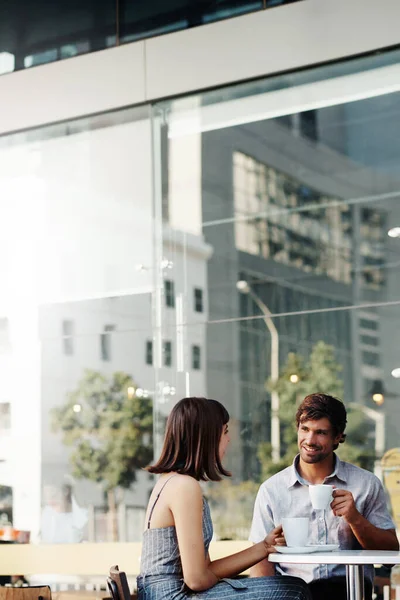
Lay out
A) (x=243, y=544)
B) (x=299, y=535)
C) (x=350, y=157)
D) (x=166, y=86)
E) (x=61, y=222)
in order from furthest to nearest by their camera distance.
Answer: (x=61, y=222)
(x=166, y=86)
(x=350, y=157)
(x=243, y=544)
(x=299, y=535)

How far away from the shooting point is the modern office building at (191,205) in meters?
6.12

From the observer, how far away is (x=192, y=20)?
6609 mm

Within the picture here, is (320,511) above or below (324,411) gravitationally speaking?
below

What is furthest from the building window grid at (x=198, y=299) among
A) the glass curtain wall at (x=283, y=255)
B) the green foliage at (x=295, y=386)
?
the green foliage at (x=295, y=386)

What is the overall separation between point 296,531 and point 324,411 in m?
0.64

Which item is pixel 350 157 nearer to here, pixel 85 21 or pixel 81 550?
pixel 85 21

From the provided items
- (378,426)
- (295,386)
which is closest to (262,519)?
(378,426)

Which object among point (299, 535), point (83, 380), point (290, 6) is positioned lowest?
point (299, 535)

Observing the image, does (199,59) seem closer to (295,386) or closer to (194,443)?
(295,386)

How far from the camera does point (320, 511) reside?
374cm

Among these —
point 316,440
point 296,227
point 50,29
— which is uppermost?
point 50,29

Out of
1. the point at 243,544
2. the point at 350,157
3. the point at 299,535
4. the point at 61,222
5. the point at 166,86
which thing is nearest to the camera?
the point at 299,535

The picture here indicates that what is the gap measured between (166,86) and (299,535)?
13.4 ft

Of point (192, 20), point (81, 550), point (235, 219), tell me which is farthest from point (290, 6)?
point (81, 550)
